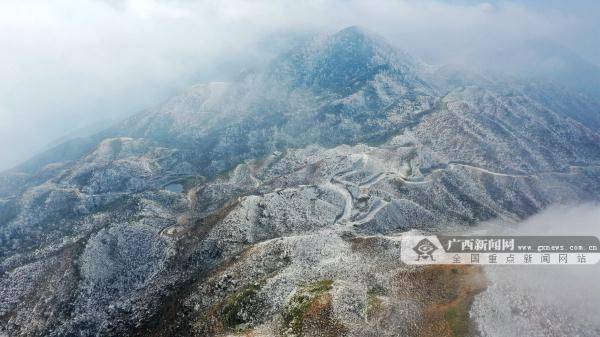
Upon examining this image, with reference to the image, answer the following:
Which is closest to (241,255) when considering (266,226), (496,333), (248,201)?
(266,226)

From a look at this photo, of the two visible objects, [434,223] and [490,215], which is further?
[490,215]

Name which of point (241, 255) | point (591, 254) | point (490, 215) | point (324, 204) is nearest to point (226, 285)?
point (241, 255)

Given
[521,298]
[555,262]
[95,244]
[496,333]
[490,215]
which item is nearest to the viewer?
[496,333]

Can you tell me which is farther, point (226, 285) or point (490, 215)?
point (490, 215)

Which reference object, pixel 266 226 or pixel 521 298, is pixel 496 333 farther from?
pixel 266 226

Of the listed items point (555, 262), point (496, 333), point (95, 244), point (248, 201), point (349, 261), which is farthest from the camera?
point (248, 201)

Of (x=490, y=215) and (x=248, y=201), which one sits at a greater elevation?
(x=248, y=201)

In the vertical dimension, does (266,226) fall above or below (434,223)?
above

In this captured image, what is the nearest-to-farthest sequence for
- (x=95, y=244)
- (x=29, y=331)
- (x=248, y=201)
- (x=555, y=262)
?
(x=555, y=262) → (x=29, y=331) → (x=95, y=244) → (x=248, y=201)

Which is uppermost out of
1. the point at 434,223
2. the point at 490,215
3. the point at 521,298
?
the point at 521,298

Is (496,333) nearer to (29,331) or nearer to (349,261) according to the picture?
(349,261)
